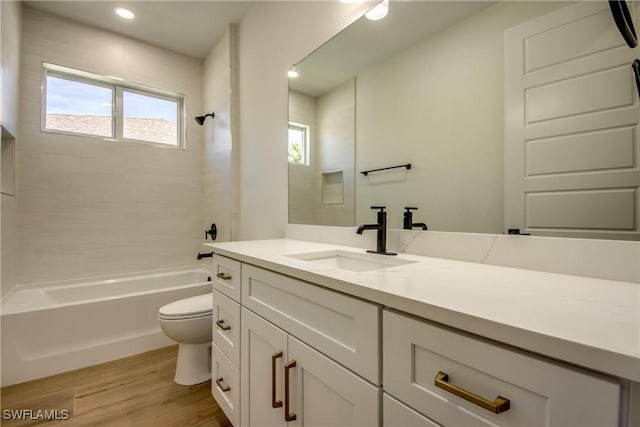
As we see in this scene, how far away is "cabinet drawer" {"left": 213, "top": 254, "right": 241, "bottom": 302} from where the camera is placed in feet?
4.18

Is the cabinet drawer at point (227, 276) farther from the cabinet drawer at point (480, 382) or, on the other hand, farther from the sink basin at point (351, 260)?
the cabinet drawer at point (480, 382)

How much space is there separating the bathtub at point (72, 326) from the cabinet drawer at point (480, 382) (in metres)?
2.30

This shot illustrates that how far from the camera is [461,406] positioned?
1.69 ft

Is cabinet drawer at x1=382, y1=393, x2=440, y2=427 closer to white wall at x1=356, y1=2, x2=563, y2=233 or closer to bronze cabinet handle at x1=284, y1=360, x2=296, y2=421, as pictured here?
bronze cabinet handle at x1=284, y1=360, x2=296, y2=421

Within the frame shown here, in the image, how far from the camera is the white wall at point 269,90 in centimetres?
180

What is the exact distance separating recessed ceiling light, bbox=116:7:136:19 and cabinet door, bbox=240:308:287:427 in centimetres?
274

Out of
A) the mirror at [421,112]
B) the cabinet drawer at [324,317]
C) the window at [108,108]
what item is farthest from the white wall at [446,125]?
the window at [108,108]

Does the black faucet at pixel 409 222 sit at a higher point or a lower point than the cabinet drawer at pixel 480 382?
higher

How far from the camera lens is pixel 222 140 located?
2768 millimetres

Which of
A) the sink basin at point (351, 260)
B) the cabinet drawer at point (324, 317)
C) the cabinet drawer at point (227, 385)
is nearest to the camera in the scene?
the cabinet drawer at point (324, 317)

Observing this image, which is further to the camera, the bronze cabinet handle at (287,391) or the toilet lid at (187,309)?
the toilet lid at (187,309)

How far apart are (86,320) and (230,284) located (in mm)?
1515

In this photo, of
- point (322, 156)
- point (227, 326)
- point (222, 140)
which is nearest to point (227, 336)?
point (227, 326)

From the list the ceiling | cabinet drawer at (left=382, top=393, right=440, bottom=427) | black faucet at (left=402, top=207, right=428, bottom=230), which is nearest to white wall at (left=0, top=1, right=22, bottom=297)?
the ceiling
